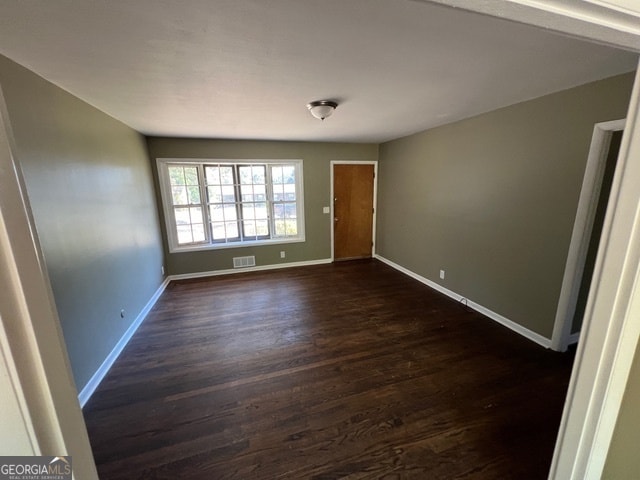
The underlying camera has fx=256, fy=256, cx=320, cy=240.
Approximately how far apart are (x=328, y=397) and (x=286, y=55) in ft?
7.67

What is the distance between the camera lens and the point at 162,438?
1.66 metres

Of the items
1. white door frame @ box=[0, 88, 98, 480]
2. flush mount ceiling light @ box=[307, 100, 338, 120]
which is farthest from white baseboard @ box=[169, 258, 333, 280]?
white door frame @ box=[0, 88, 98, 480]

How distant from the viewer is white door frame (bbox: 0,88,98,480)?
431 mm

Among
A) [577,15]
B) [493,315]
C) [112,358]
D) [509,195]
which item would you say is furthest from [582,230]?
[112,358]

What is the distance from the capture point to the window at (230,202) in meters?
4.19

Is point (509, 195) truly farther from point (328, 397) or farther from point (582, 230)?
point (328, 397)

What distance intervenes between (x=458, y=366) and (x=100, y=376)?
3.08 meters

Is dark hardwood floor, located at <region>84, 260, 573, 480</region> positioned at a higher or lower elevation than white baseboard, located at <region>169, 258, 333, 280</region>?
lower

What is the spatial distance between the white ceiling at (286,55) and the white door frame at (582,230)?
0.46 metres

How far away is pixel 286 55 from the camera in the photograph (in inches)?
58.8

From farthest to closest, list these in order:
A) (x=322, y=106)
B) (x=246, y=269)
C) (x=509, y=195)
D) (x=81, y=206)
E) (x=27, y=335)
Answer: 1. (x=246, y=269)
2. (x=509, y=195)
3. (x=322, y=106)
4. (x=81, y=206)
5. (x=27, y=335)

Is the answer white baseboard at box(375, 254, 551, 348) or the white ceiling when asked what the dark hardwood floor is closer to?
white baseboard at box(375, 254, 551, 348)

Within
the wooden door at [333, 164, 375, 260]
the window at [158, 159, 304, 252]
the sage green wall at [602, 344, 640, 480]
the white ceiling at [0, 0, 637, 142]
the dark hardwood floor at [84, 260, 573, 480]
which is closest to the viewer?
the sage green wall at [602, 344, 640, 480]

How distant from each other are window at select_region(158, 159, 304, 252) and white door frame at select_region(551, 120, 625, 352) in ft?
12.1
